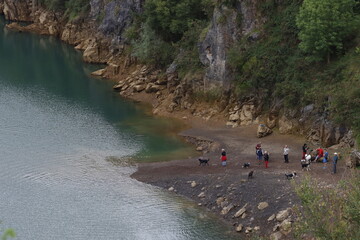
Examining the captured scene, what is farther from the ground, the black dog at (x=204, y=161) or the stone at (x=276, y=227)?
the black dog at (x=204, y=161)

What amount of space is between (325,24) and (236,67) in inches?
546

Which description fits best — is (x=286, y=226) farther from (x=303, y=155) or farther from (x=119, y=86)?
(x=119, y=86)

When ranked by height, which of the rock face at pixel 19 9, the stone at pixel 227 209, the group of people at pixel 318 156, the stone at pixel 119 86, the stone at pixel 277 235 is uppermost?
Result: the rock face at pixel 19 9

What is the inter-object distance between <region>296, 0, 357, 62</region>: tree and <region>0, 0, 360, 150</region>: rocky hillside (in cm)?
95

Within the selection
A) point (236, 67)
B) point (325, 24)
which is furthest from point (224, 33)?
point (325, 24)

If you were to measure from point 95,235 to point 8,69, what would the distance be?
62276 millimetres

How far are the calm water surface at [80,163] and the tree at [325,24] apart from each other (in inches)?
753

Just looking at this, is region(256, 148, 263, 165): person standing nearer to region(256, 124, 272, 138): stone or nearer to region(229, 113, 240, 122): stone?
region(256, 124, 272, 138): stone

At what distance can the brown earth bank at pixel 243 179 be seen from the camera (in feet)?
163

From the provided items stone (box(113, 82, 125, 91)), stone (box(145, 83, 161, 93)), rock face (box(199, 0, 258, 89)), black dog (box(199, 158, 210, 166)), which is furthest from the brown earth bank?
stone (box(113, 82, 125, 91))

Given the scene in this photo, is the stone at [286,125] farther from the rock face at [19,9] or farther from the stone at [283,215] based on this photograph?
the rock face at [19,9]

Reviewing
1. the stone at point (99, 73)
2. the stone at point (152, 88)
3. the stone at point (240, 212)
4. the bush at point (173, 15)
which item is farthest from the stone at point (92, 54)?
the stone at point (240, 212)

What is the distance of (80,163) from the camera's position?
63.9m

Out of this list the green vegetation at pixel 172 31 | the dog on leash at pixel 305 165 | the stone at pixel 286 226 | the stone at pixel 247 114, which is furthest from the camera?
the green vegetation at pixel 172 31
